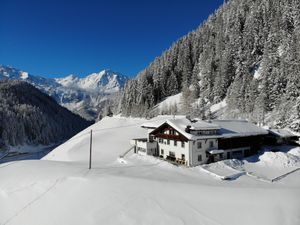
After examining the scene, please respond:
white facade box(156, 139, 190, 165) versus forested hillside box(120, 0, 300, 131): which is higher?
forested hillside box(120, 0, 300, 131)

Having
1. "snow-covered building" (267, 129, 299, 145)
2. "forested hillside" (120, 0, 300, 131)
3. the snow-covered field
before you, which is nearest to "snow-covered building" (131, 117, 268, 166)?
"snow-covered building" (267, 129, 299, 145)

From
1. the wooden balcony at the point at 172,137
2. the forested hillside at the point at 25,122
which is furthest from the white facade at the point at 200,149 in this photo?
the forested hillside at the point at 25,122

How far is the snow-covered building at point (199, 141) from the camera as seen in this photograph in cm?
3628

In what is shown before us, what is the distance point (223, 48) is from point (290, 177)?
88852 mm

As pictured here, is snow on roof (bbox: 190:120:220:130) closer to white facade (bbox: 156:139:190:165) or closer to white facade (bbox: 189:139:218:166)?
white facade (bbox: 189:139:218:166)

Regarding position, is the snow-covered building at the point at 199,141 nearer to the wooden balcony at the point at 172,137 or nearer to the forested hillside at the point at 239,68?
the wooden balcony at the point at 172,137

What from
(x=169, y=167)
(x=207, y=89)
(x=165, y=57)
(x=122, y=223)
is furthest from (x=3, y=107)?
(x=122, y=223)

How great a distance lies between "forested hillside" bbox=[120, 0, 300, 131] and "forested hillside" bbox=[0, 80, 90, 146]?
173ft

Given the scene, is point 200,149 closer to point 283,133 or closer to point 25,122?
point 283,133

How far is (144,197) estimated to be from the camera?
71.3ft

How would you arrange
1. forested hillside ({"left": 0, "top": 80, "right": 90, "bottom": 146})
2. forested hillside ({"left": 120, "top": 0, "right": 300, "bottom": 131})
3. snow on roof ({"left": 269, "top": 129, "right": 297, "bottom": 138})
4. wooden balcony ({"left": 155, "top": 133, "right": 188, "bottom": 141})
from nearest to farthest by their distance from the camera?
wooden balcony ({"left": 155, "top": 133, "right": 188, "bottom": 141}) < snow on roof ({"left": 269, "top": 129, "right": 297, "bottom": 138}) < forested hillside ({"left": 120, "top": 0, "right": 300, "bottom": 131}) < forested hillside ({"left": 0, "top": 80, "right": 90, "bottom": 146})

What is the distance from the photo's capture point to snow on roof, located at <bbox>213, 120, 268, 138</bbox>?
40594 millimetres

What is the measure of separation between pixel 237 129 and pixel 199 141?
35.9 ft

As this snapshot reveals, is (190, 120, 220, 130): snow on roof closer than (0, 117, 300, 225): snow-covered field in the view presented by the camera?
No
